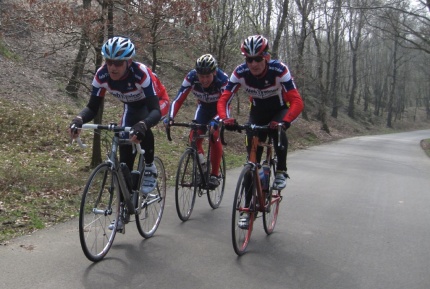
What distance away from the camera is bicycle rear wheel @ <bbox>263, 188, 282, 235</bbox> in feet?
17.4

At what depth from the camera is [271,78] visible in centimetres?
519

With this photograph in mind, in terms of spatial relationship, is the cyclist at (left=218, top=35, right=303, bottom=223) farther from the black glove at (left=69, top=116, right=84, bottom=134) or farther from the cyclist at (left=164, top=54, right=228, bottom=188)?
the black glove at (left=69, top=116, right=84, bottom=134)

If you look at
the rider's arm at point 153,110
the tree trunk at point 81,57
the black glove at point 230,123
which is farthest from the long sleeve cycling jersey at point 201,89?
the tree trunk at point 81,57

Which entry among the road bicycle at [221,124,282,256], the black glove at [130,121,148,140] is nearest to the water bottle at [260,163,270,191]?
the road bicycle at [221,124,282,256]

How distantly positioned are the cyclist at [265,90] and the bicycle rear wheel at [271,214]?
0.22m

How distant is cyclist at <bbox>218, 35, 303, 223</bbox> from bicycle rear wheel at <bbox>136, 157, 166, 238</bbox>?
116cm

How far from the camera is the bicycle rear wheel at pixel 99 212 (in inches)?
157

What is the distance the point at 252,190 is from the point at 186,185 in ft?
4.90

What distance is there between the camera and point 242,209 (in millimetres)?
4617

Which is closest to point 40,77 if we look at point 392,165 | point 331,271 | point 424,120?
point 392,165

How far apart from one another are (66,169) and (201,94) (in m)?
3.72

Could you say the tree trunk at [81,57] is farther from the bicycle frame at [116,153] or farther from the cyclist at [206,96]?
the bicycle frame at [116,153]

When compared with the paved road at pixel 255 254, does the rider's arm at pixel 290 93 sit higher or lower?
higher

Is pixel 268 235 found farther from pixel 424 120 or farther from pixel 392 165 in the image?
pixel 424 120
